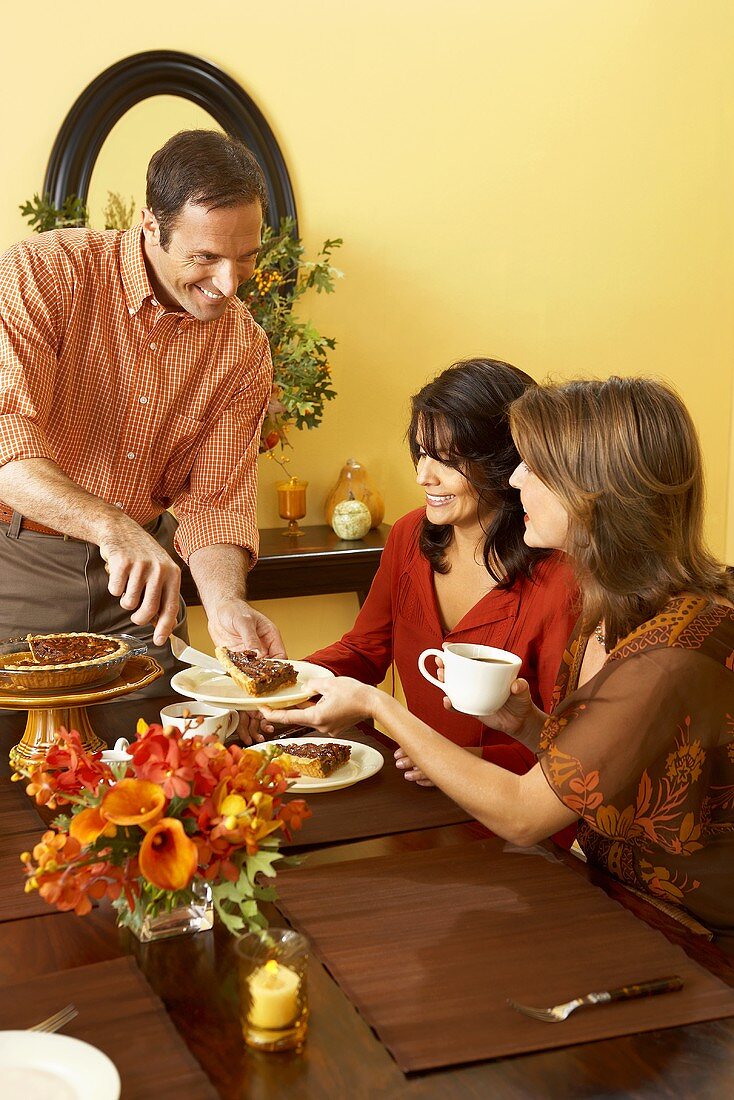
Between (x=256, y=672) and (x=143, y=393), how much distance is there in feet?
2.96

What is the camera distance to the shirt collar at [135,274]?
7.82 feet

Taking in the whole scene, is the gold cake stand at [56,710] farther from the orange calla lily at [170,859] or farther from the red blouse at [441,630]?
the orange calla lily at [170,859]

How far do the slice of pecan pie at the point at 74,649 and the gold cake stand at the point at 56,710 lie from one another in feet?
0.15

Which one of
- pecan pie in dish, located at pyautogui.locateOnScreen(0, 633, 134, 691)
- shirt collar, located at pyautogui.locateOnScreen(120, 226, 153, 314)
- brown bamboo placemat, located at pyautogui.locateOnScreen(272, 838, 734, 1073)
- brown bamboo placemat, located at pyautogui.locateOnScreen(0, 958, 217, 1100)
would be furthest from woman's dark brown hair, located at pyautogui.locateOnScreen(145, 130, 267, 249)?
brown bamboo placemat, located at pyautogui.locateOnScreen(0, 958, 217, 1100)

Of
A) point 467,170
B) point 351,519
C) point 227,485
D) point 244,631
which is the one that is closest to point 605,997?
point 244,631

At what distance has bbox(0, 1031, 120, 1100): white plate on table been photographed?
92 centimetres

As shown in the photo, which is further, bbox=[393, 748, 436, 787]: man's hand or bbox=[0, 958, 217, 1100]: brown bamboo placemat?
bbox=[393, 748, 436, 787]: man's hand

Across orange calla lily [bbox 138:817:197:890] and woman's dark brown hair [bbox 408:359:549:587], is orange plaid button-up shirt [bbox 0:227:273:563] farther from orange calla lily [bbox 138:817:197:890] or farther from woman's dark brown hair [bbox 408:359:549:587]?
orange calla lily [bbox 138:817:197:890]

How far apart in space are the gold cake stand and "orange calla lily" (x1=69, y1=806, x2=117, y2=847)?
0.66m

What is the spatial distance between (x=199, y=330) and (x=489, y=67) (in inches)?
78.0

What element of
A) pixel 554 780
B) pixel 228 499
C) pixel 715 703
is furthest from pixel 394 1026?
pixel 228 499

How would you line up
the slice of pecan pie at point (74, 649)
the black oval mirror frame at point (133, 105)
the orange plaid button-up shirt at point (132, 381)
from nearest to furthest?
1. the slice of pecan pie at point (74, 649)
2. the orange plaid button-up shirt at point (132, 381)
3. the black oval mirror frame at point (133, 105)

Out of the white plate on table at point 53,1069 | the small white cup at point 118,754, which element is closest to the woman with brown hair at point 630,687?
the small white cup at point 118,754

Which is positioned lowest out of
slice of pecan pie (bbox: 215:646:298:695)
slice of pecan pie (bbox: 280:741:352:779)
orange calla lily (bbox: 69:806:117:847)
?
slice of pecan pie (bbox: 280:741:352:779)
